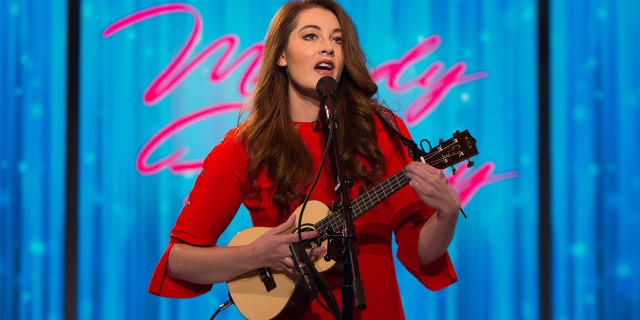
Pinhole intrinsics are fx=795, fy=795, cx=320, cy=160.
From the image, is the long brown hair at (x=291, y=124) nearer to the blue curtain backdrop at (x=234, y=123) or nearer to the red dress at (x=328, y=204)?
the red dress at (x=328, y=204)

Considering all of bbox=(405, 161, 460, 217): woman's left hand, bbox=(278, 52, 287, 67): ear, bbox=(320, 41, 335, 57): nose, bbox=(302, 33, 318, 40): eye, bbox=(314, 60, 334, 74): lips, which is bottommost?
bbox=(405, 161, 460, 217): woman's left hand

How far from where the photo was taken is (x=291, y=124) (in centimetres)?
241

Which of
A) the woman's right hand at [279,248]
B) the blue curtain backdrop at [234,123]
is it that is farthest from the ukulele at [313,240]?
the blue curtain backdrop at [234,123]

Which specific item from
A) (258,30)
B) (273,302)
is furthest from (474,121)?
(273,302)

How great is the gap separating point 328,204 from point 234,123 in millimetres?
1698

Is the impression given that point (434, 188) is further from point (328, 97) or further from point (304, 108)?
point (304, 108)

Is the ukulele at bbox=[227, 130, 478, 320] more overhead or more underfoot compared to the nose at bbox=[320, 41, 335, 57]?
more underfoot

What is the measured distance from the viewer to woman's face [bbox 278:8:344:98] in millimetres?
2328

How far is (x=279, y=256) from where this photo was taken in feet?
7.06

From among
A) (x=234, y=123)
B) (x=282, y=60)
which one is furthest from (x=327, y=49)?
(x=234, y=123)

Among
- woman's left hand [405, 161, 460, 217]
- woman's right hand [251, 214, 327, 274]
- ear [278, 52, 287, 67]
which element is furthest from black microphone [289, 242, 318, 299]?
ear [278, 52, 287, 67]

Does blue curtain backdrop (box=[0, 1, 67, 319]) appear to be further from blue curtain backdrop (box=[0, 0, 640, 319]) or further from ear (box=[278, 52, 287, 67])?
ear (box=[278, 52, 287, 67])

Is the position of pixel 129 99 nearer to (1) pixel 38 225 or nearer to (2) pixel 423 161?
(1) pixel 38 225

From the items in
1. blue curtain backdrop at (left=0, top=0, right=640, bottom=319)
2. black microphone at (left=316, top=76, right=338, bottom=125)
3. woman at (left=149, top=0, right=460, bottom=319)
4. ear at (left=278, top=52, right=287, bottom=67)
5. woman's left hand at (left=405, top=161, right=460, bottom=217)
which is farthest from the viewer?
blue curtain backdrop at (left=0, top=0, right=640, bottom=319)
